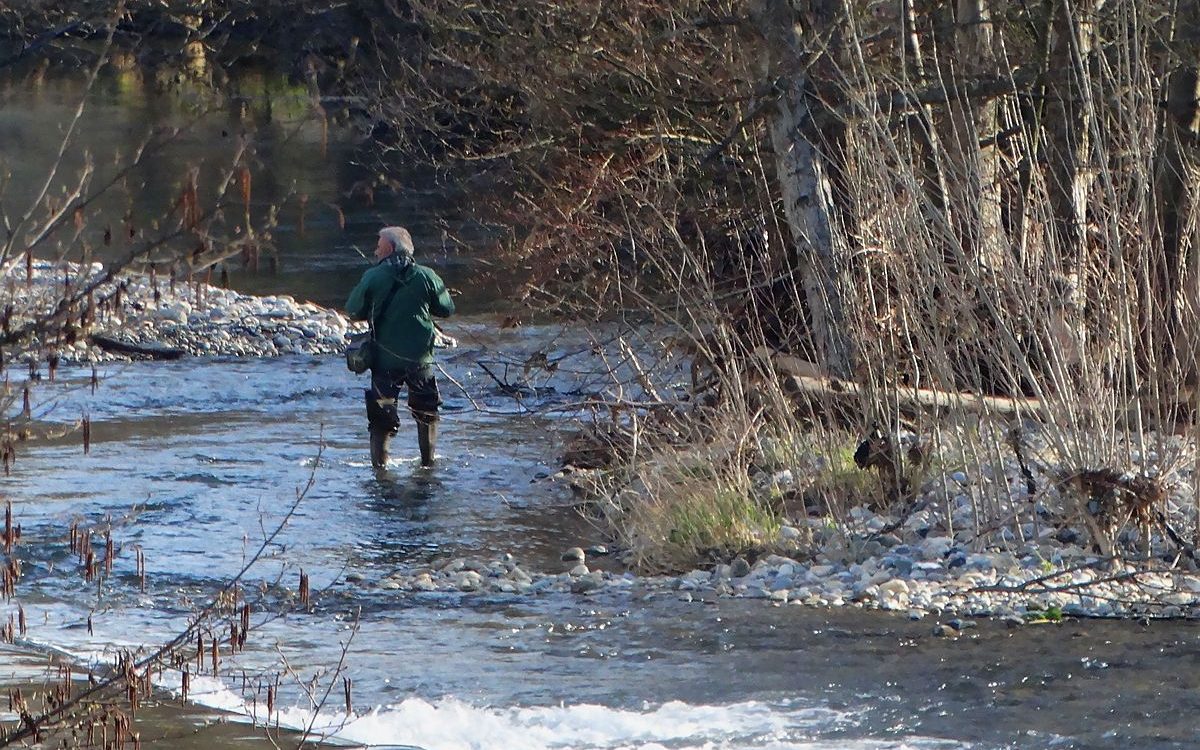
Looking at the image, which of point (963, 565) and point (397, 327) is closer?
point (963, 565)

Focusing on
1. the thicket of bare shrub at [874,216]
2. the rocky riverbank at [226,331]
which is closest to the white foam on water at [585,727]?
the thicket of bare shrub at [874,216]

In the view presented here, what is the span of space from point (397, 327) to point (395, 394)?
48 cm

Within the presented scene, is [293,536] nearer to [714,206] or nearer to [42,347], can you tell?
[714,206]

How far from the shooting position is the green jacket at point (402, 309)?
12883 mm

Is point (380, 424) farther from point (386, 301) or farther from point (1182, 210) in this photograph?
point (1182, 210)

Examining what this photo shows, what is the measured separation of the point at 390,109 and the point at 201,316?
3662 mm

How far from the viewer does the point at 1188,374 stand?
9055mm

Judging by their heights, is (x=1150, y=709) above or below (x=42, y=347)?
below

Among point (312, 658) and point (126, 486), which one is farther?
point (126, 486)

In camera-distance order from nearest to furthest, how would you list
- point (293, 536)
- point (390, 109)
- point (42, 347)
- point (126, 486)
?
point (42, 347), point (293, 536), point (126, 486), point (390, 109)

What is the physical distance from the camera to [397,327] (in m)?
13.1

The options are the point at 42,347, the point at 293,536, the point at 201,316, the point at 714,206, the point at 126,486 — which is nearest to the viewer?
the point at 42,347

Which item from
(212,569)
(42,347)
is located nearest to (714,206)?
(212,569)

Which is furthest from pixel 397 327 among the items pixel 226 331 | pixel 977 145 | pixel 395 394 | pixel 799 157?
pixel 226 331
